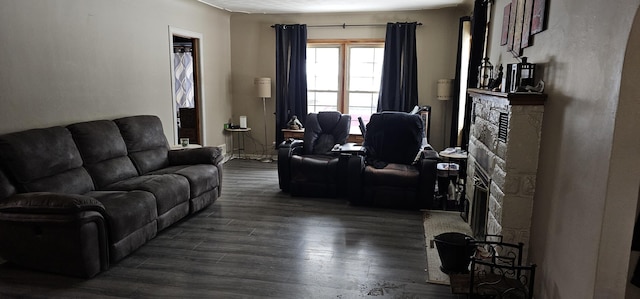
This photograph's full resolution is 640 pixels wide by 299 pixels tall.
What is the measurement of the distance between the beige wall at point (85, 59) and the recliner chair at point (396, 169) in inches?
104

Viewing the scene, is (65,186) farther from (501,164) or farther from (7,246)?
(501,164)

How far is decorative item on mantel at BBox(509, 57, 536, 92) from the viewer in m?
2.79

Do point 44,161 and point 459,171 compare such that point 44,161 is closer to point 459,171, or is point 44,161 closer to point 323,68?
point 459,171

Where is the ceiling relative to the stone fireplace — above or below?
above

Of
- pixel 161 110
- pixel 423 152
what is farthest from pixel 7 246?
pixel 423 152

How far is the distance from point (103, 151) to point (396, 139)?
316cm

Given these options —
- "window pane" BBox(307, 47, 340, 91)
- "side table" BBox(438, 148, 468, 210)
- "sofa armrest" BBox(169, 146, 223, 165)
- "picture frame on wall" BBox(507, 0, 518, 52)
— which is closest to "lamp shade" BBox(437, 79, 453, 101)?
"side table" BBox(438, 148, 468, 210)

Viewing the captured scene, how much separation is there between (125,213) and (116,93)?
1855 millimetres

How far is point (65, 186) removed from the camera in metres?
3.34

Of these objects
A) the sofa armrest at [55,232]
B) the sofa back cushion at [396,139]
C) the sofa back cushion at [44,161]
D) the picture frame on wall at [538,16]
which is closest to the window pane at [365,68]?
the sofa back cushion at [396,139]

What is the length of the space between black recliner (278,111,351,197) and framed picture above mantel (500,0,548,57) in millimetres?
2170

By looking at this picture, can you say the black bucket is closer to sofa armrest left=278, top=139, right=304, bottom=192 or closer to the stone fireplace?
the stone fireplace

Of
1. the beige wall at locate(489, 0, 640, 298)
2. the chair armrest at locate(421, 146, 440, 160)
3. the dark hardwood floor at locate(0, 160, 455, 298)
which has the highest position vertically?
the beige wall at locate(489, 0, 640, 298)

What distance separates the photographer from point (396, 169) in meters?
4.67
